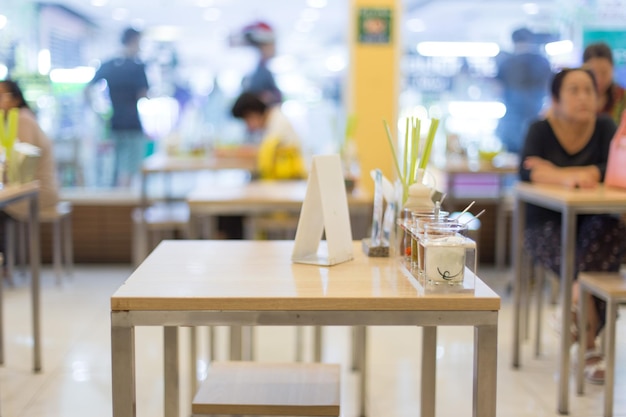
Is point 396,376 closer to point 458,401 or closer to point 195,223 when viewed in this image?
point 458,401

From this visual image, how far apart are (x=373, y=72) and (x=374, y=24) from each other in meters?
0.40

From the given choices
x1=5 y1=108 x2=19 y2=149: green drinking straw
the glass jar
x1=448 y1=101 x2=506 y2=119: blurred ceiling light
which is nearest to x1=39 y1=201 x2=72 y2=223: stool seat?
x1=5 y1=108 x2=19 y2=149: green drinking straw

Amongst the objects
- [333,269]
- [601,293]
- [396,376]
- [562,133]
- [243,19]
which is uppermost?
[243,19]

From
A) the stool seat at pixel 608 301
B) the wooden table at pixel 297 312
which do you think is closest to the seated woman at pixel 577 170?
the stool seat at pixel 608 301

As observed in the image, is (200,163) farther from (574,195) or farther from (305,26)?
(574,195)

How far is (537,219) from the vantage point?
3.85 meters

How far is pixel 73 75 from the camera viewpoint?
6820mm

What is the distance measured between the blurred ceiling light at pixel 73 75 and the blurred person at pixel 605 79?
Answer: 4156 millimetres

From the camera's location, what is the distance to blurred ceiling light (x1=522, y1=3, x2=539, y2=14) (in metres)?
6.98

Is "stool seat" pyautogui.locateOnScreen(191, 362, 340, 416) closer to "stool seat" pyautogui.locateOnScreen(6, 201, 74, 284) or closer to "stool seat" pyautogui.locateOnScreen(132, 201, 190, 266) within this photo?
"stool seat" pyautogui.locateOnScreen(132, 201, 190, 266)

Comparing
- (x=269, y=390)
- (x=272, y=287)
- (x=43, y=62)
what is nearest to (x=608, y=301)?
(x=269, y=390)

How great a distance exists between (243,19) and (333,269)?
17.2 ft

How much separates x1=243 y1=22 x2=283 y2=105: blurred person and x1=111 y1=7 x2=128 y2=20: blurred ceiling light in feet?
3.38

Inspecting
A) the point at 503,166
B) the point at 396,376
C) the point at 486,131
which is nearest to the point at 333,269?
the point at 396,376
